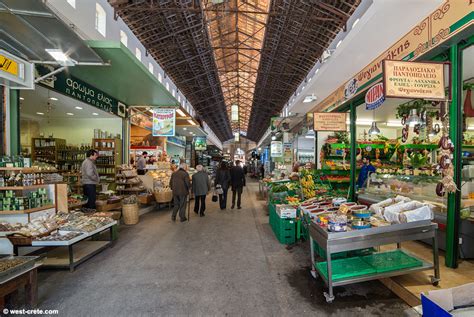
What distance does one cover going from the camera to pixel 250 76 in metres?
17.5

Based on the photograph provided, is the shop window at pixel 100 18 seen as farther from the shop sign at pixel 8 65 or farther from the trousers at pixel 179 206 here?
the trousers at pixel 179 206

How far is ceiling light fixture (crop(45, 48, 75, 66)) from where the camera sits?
409 centimetres

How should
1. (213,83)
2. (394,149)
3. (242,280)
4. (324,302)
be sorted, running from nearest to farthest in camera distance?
(324,302) → (242,280) → (394,149) → (213,83)

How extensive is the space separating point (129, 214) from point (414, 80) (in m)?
7.02

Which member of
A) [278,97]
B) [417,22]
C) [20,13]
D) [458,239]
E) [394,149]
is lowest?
[458,239]

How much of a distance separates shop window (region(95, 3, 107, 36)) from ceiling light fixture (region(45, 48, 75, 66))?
2674 millimetres

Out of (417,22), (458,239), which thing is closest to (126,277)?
(458,239)

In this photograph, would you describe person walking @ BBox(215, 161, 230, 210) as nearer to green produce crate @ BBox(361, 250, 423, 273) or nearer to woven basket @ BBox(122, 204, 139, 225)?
woven basket @ BBox(122, 204, 139, 225)

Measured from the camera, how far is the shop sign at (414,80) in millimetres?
3498

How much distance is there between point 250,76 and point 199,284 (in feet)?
53.1

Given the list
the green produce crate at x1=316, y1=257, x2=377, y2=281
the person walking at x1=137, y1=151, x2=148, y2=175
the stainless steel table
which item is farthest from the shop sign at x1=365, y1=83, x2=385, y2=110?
the person walking at x1=137, y1=151, x2=148, y2=175

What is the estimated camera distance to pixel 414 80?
354 centimetres

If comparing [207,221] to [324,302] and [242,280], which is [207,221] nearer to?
[242,280]

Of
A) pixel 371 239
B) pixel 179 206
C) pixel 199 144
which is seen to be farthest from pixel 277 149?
pixel 371 239
